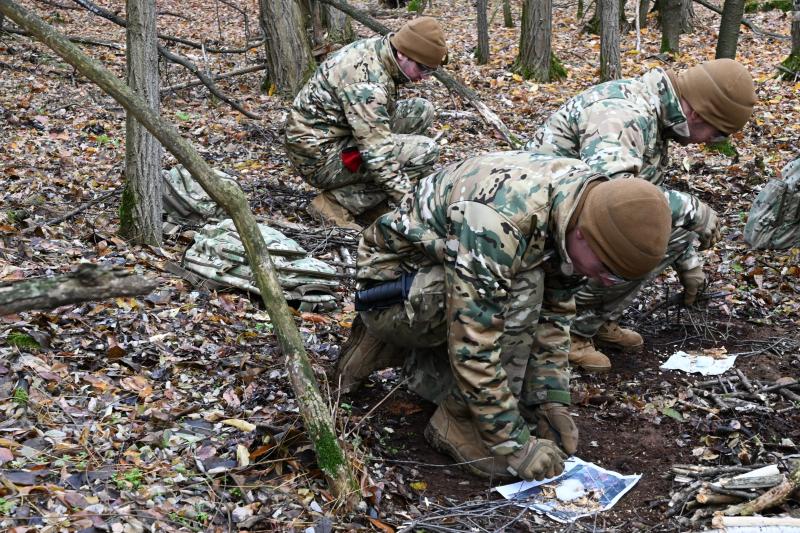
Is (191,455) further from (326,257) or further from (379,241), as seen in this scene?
(326,257)

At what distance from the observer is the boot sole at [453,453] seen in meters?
3.44

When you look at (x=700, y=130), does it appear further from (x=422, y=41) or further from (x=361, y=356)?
(x=361, y=356)

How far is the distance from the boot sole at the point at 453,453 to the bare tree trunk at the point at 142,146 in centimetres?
259

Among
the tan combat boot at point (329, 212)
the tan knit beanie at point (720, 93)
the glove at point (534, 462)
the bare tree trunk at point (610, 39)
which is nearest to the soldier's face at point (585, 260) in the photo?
the glove at point (534, 462)

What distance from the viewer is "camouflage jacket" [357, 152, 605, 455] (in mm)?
3012

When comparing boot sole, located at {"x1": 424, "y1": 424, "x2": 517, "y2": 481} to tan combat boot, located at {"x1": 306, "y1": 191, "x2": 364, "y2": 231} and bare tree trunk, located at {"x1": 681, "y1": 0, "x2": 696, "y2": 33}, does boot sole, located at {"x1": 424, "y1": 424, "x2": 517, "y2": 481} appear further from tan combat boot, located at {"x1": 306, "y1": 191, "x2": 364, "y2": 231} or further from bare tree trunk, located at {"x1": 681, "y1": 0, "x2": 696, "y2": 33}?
bare tree trunk, located at {"x1": 681, "y1": 0, "x2": 696, "y2": 33}

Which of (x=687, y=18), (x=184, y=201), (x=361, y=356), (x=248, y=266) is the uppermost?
(x=687, y=18)

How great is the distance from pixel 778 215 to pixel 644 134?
2.02 m

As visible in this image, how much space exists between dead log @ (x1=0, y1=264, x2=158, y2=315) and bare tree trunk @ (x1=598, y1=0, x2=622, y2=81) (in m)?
7.83

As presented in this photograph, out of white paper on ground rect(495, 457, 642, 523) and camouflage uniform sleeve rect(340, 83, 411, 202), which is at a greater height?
camouflage uniform sleeve rect(340, 83, 411, 202)

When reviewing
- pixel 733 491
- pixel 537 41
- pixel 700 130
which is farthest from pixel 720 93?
pixel 537 41

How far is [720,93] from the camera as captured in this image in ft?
13.6

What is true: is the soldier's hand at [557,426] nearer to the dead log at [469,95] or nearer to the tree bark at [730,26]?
the dead log at [469,95]

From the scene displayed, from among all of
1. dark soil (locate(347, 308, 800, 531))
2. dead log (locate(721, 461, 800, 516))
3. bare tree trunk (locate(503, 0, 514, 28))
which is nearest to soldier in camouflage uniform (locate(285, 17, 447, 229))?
dark soil (locate(347, 308, 800, 531))
